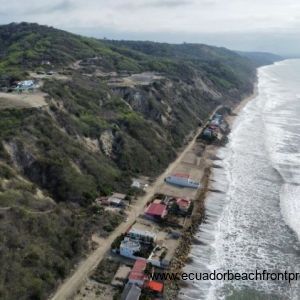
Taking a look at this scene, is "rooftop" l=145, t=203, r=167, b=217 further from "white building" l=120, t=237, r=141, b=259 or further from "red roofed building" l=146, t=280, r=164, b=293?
"red roofed building" l=146, t=280, r=164, b=293

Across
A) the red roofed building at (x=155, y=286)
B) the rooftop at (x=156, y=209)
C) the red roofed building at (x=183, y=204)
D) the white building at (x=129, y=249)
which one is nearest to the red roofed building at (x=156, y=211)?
the rooftop at (x=156, y=209)

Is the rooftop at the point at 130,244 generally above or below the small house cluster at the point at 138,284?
above

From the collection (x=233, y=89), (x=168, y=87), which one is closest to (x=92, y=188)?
(x=168, y=87)

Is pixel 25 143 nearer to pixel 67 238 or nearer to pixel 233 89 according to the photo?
pixel 67 238

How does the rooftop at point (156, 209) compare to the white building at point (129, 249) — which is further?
the rooftop at point (156, 209)

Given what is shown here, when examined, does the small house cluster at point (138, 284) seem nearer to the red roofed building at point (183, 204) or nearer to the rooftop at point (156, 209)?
the rooftop at point (156, 209)

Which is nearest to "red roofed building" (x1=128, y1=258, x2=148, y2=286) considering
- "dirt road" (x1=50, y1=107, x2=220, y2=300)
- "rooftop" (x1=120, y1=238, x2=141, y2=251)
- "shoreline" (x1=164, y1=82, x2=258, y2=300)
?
"rooftop" (x1=120, y1=238, x2=141, y2=251)
